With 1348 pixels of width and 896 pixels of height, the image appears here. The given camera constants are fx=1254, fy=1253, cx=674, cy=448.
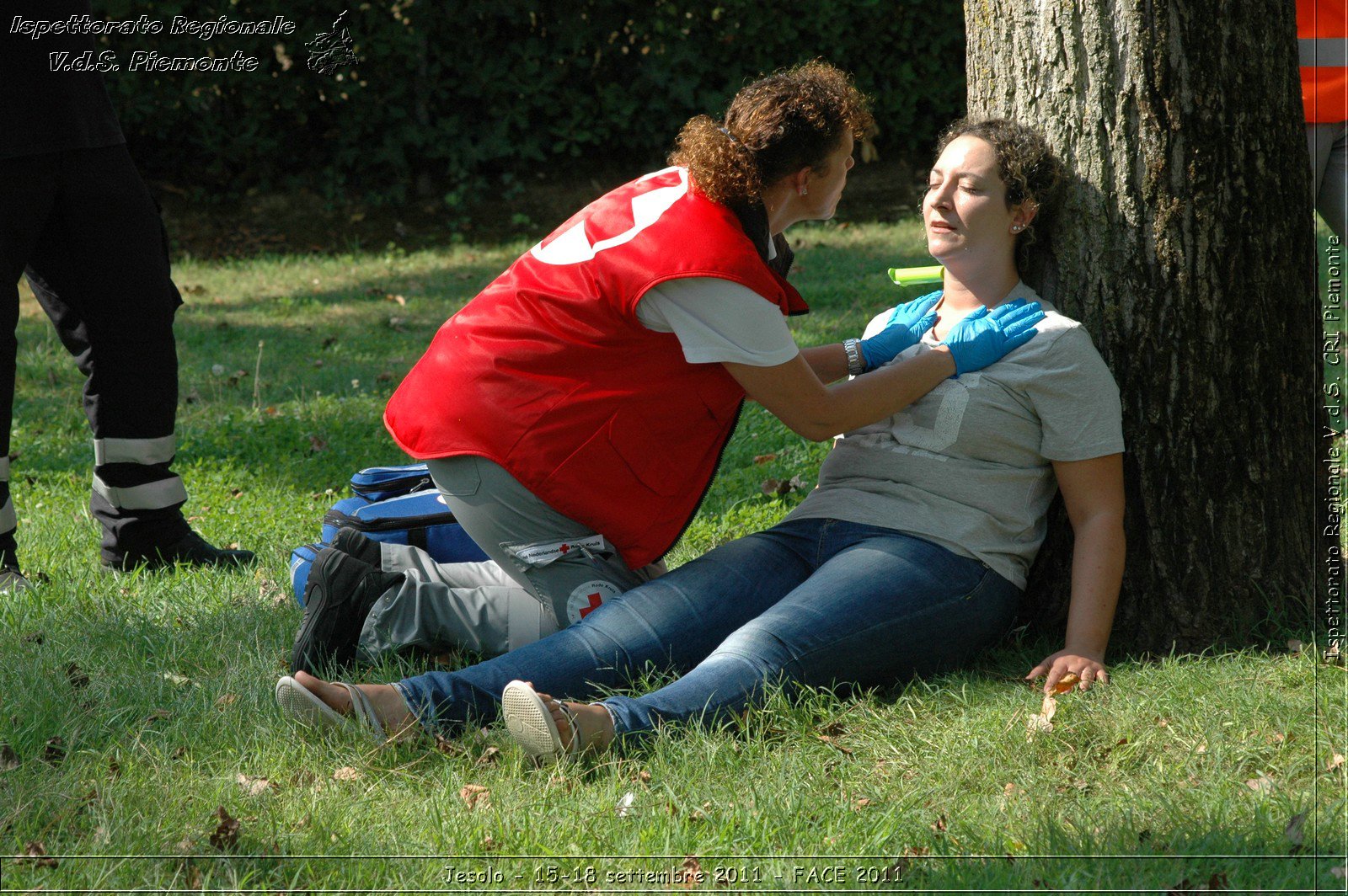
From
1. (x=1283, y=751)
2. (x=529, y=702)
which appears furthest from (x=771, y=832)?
(x=1283, y=751)

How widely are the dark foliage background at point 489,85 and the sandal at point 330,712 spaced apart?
26.6 feet

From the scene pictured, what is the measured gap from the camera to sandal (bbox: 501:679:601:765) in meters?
2.54

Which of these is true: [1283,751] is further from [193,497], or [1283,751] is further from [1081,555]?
[193,497]

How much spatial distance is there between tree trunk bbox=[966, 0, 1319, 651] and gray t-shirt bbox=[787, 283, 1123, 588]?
175 mm

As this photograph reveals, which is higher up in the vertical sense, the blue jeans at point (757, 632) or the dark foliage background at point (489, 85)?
the dark foliage background at point (489, 85)

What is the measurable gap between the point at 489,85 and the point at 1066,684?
842 cm

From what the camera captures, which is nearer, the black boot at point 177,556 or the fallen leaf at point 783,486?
the black boot at point 177,556

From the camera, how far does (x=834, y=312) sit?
7012mm

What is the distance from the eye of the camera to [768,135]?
2998 mm

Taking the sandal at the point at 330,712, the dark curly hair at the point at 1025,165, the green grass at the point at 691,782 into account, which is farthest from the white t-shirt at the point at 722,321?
the sandal at the point at 330,712

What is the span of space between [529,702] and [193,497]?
2.94m

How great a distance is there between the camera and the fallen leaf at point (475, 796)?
99.0 inches

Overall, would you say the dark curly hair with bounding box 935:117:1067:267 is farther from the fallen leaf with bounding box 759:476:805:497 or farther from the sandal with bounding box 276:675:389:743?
the sandal with bounding box 276:675:389:743

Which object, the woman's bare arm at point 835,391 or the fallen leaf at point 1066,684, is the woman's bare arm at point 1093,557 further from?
the woman's bare arm at point 835,391
